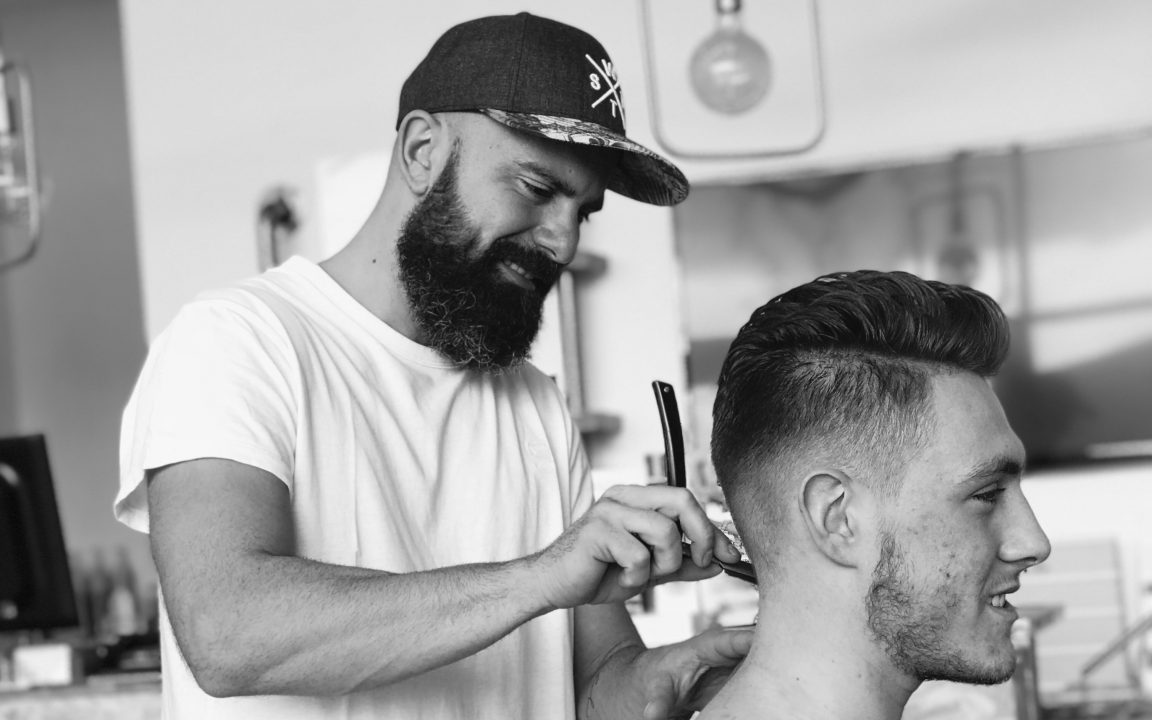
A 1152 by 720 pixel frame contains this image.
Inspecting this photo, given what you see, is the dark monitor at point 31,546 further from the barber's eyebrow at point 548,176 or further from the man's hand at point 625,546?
the man's hand at point 625,546

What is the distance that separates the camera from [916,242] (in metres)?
4.23

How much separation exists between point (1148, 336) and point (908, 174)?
833 millimetres

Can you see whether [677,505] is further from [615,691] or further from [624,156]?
[624,156]

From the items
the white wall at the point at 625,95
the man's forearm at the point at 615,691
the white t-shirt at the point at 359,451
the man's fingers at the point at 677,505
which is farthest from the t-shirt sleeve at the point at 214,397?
the white wall at the point at 625,95

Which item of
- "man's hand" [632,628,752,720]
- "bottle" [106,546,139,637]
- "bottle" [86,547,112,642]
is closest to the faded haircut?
"man's hand" [632,628,752,720]

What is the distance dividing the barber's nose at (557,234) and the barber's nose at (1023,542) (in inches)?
22.3

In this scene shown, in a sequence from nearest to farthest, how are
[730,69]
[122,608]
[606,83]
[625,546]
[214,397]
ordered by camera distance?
[625,546]
[214,397]
[606,83]
[730,69]
[122,608]

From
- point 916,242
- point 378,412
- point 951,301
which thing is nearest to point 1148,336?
point 916,242

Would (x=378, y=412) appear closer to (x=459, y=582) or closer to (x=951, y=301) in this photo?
(x=459, y=582)

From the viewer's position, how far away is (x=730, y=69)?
3.45 meters

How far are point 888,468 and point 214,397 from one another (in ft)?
2.25

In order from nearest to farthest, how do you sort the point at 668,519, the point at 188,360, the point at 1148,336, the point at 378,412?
the point at 668,519
the point at 188,360
the point at 378,412
the point at 1148,336

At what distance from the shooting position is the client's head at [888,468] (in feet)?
4.64

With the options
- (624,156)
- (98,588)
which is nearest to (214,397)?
(624,156)
